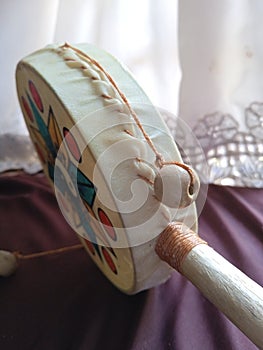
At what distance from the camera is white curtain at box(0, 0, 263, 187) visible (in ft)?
2.31

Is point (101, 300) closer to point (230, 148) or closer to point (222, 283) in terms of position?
point (222, 283)

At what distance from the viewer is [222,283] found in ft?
1.18

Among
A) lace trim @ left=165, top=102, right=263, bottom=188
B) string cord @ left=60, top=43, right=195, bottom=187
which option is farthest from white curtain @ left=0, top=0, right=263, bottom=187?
string cord @ left=60, top=43, right=195, bottom=187

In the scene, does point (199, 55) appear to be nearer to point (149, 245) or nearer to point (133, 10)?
point (133, 10)

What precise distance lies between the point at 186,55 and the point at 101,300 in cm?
40

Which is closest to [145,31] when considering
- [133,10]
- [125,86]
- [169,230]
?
[133,10]

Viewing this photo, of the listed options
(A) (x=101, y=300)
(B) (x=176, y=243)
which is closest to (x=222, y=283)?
(B) (x=176, y=243)

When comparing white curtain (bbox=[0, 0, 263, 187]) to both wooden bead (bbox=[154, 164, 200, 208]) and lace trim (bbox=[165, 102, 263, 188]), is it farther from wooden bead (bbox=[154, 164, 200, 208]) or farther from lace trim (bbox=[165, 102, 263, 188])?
wooden bead (bbox=[154, 164, 200, 208])

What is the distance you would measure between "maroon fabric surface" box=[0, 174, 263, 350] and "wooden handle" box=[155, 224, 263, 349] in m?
0.11

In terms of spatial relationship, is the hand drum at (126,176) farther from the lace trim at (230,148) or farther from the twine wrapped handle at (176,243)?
the lace trim at (230,148)

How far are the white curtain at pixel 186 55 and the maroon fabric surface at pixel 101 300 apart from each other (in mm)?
89

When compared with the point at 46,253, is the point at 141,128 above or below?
above

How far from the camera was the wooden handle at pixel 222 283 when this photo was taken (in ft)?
1.11

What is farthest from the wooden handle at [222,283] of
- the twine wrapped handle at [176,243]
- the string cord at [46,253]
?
the string cord at [46,253]
